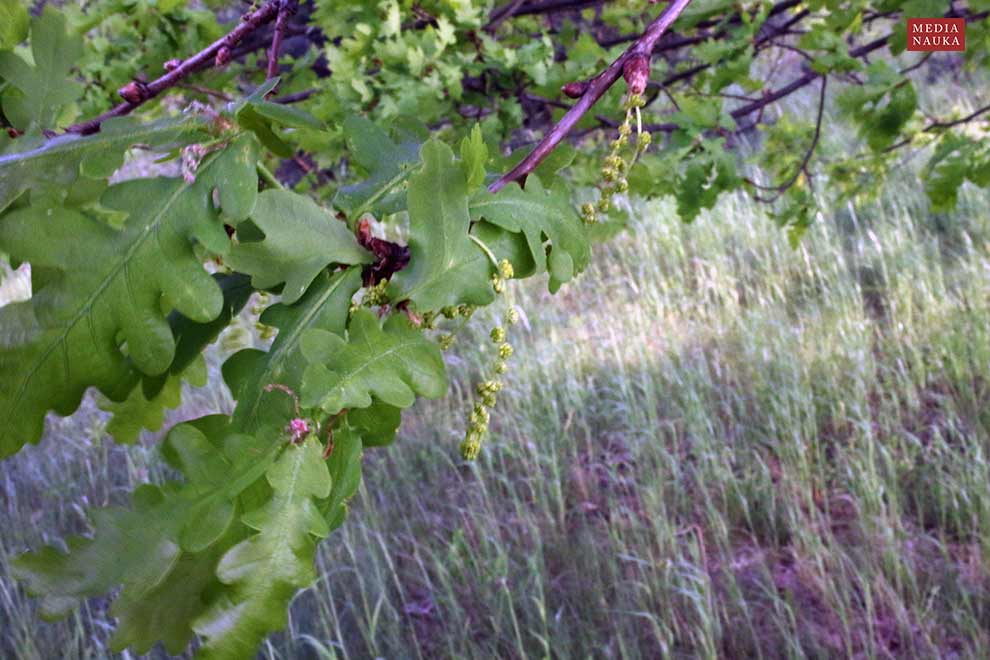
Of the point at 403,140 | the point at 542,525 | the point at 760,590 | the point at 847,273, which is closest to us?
the point at 403,140

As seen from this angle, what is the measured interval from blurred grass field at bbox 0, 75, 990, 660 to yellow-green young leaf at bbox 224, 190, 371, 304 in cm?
124

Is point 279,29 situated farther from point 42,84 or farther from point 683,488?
point 683,488

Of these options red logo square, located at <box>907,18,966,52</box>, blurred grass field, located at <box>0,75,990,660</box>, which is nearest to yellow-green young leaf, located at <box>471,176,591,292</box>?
red logo square, located at <box>907,18,966,52</box>

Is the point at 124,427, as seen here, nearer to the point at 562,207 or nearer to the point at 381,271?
the point at 381,271

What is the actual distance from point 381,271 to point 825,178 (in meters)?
3.75

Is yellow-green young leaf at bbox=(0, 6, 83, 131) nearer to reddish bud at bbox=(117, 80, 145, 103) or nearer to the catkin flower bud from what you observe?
reddish bud at bbox=(117, 80, 145, 103)

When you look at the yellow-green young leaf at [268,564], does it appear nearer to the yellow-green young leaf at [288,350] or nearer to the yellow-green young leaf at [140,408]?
the yellow-green young leaf at [288,350]

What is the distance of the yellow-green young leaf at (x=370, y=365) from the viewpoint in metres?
0.44

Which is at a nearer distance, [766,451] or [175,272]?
[175,272]

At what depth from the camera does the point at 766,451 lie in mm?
2287

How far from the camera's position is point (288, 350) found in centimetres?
48

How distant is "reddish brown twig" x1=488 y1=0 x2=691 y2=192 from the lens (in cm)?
55

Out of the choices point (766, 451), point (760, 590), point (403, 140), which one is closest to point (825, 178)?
point (766, 451)

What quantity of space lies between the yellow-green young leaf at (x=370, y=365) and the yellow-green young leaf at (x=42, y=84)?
0.28 metres
